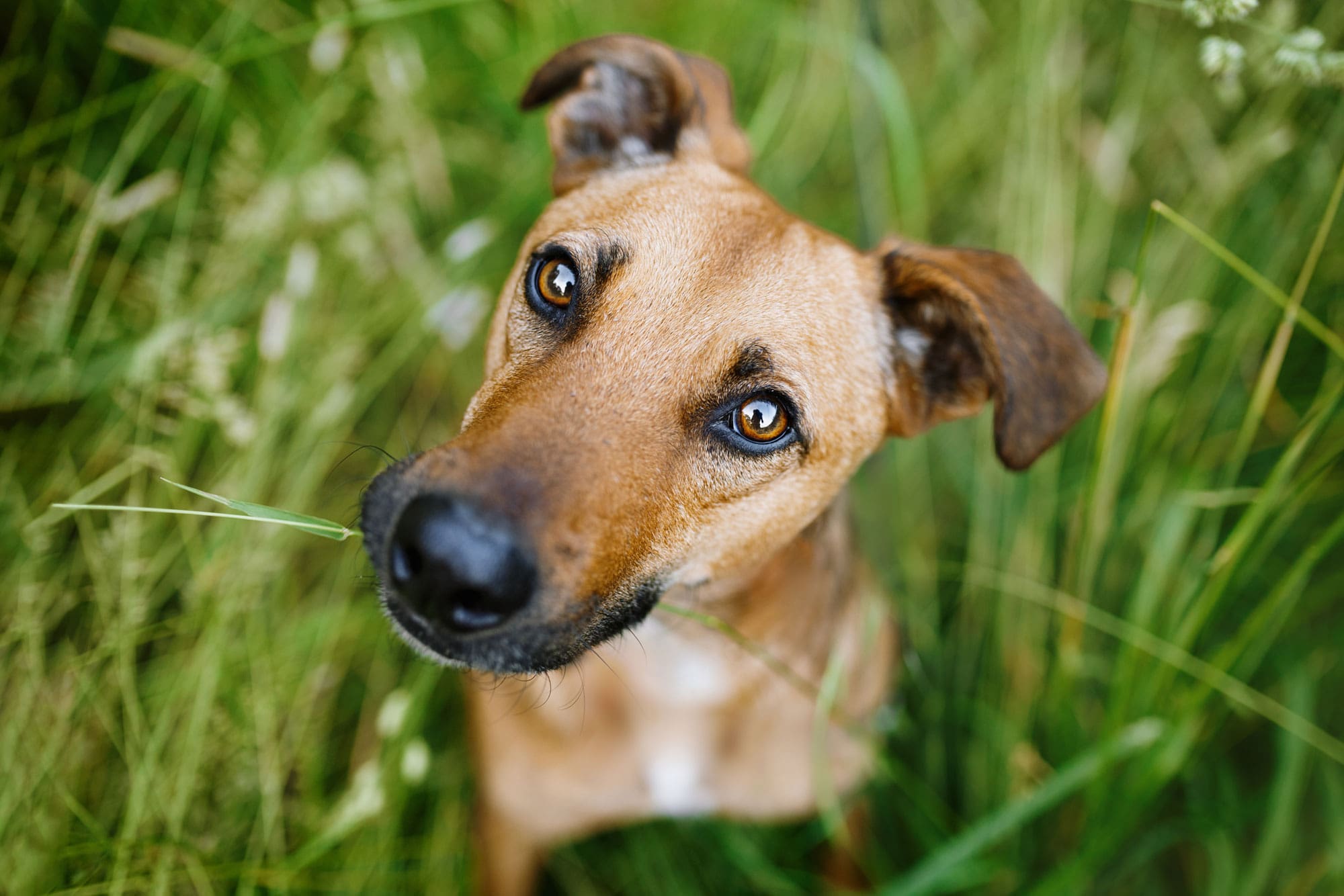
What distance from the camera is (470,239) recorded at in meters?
4.13

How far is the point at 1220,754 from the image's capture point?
4.20 m

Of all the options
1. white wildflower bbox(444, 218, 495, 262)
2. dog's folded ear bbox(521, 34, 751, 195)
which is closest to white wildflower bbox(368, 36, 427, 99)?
white wildflower bbox(444, 218, 495, 262)

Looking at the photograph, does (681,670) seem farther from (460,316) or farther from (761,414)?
(460,316)

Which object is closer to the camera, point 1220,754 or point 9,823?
point 9,823

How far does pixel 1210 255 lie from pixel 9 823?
5136mm

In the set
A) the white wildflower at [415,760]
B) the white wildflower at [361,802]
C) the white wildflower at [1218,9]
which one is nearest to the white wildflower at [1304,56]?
the white wildflower at [1218,9]

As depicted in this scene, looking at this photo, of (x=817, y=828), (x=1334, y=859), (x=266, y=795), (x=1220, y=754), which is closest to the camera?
(x=266, y=795)

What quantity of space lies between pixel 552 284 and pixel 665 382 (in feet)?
1.67

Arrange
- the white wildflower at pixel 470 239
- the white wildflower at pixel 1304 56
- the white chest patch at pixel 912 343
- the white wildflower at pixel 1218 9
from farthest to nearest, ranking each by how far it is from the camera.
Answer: the white wildflower at pixel 470 239 < the white chest patch at pixel 912 343 < the white wildflower at pixel 1304 56 < the white wildflower at pixel 1218 9

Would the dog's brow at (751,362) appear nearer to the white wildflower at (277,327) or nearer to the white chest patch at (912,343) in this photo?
the white chest patch at (912,343)

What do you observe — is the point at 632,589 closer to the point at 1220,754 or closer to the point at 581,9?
the point at 1220,754

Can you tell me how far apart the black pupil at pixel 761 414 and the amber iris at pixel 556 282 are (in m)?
0.58

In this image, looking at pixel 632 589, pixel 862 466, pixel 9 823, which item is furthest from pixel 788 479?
pixel 9 823

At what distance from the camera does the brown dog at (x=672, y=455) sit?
2055mm
